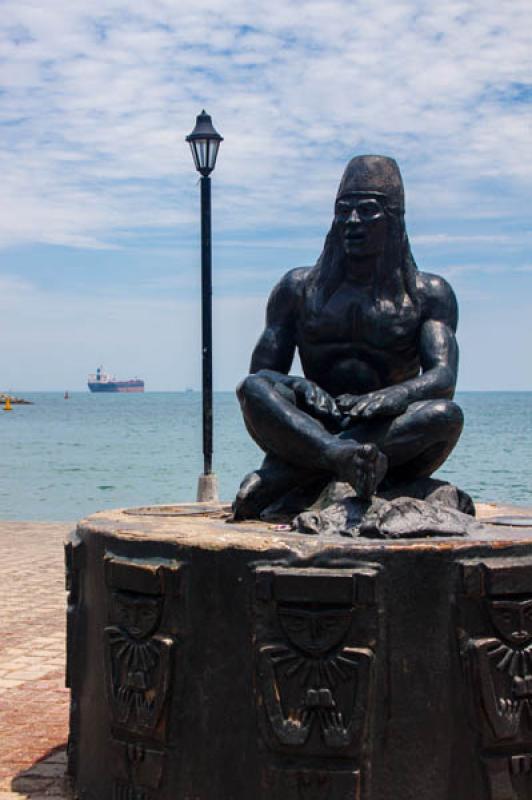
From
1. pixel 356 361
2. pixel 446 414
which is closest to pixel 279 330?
pixel 356 361

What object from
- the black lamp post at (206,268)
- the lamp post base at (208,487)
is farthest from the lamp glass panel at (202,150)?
the lamp post base at (208,487)

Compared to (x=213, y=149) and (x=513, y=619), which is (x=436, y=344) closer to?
(x=513, y=619)

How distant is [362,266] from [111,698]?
89.5 inches

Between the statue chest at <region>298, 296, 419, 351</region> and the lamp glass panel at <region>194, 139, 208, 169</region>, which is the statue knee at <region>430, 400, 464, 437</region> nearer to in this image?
the statue chest at <region>298, 296, 419, 351</region>

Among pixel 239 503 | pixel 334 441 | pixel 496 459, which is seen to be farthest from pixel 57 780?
pixel 496 459

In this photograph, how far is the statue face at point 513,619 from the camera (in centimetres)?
386

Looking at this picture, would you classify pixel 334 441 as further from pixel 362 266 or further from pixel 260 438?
pixel 362 266

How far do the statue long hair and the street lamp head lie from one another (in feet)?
21.0

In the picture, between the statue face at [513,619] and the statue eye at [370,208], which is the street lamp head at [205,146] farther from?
the statue face at [513,619]

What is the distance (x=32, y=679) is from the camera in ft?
21.4

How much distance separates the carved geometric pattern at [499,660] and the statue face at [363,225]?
180cm

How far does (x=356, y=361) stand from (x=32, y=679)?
2.86 metres

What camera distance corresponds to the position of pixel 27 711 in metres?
5.86

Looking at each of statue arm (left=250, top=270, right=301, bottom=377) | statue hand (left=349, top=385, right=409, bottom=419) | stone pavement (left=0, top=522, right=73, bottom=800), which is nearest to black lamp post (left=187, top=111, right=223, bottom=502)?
stone pavement (left=0, top=522, right=73, bottom=800)
